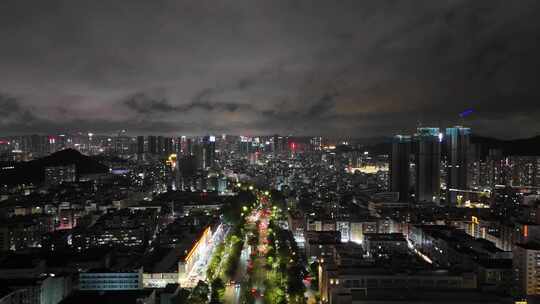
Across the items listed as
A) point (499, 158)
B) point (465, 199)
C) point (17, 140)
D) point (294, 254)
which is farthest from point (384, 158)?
point (17, 140)

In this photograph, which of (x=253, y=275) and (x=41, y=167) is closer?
(x=253, y=275)

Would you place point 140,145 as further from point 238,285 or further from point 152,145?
point 238,285

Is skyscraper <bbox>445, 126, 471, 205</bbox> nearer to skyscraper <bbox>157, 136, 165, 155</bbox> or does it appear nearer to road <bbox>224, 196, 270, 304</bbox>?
road <bbox>224, 196, 270, 304</bbox>

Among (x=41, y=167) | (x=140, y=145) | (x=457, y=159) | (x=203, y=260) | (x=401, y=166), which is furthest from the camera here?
(x=140, y=145)

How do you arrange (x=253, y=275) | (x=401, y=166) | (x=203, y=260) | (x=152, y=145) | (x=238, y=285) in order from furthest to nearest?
(x=152, y=145) < (x=401, y=166) < (x=203, y=260) < (x=253, y=275) < (x=238, y=285)

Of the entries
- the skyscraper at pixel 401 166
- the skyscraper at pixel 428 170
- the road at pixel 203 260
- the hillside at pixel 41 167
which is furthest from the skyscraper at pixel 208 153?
the road at pixel 203 260

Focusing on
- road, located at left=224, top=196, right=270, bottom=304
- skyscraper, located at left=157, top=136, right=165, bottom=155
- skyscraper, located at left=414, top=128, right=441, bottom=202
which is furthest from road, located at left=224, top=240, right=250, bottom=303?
skyscraper, located at left=157, top=136, right=165, bottom=155

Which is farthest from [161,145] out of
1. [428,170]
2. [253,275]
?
[253,275]

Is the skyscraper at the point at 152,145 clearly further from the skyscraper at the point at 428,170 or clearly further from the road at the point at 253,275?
the road at the point at 253,275
